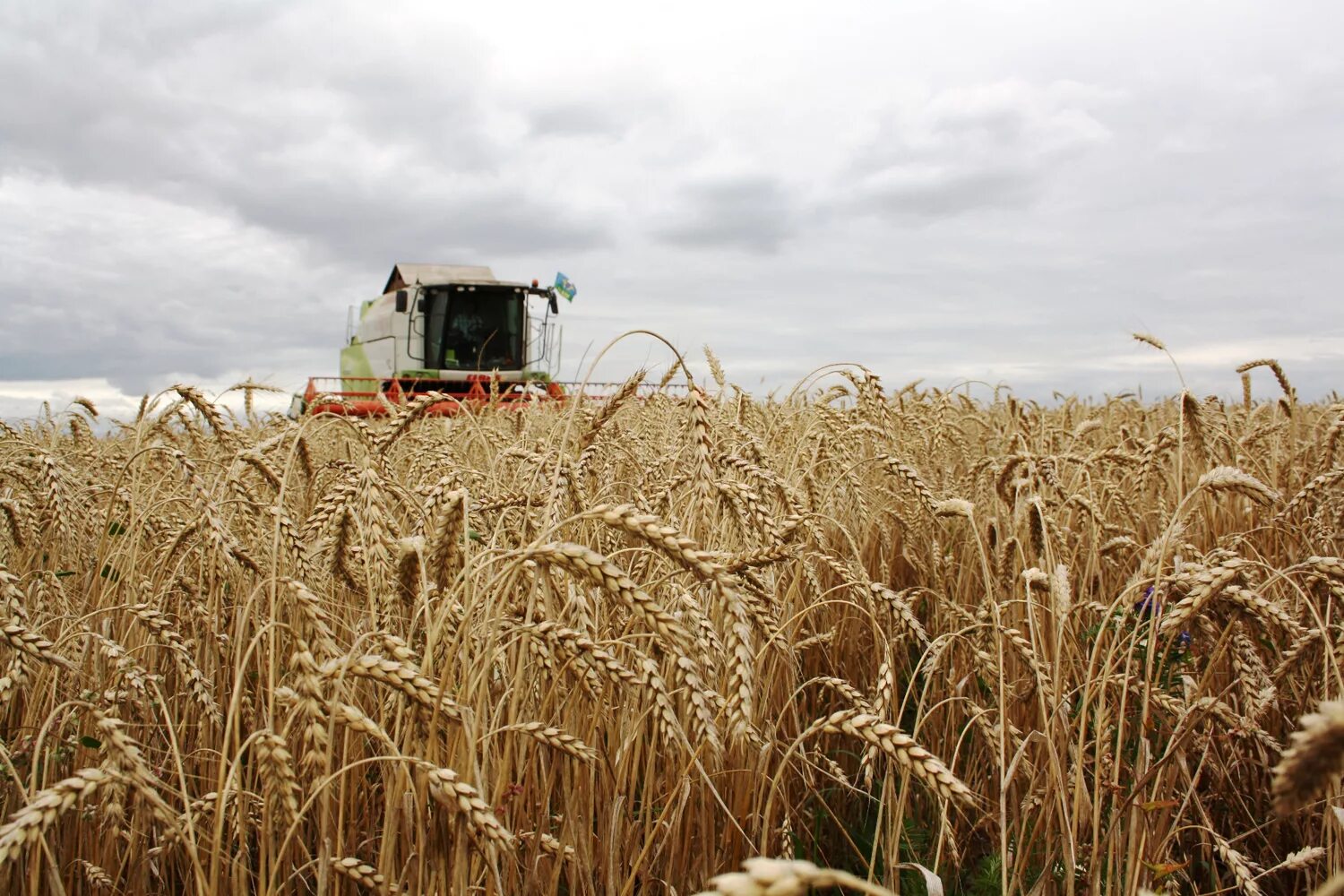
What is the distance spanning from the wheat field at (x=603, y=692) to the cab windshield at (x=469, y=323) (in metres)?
15.1

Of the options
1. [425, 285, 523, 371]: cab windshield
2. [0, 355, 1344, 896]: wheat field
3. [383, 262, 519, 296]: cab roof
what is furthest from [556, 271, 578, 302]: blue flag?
[0, 355, 1344, 896]: wheat field

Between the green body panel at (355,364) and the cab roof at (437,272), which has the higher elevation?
the cab roof at (437,272)

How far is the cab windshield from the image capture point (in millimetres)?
17875

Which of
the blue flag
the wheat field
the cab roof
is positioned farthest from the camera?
the cab roof

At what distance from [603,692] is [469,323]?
17.1m

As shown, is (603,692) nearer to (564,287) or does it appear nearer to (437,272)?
(564,287)

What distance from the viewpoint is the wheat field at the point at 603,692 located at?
4.40 ft

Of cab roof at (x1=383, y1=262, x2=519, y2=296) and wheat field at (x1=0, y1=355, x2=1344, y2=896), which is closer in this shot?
wheat field at (x1=0, y1=355, x2=1344, y2=896)

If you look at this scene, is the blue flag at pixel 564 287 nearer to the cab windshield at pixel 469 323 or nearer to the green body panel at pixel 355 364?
the cab windshield at pixel 469 323

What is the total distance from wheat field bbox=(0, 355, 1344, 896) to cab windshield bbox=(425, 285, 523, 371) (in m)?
15.1

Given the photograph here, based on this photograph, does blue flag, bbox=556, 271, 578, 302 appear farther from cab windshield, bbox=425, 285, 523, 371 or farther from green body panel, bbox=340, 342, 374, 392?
green body panel, bbox=340, 342, 374, 392

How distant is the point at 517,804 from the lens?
176 centimetres

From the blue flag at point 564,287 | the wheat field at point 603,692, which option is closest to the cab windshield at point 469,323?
the blue flag at point 564,287

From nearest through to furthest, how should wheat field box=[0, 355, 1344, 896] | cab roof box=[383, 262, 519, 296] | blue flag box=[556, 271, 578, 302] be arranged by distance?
wheat field box=[0, 355, 1344, 896], blue flag box=[556, 271, 578, 302], cab roof box=[383, 262, 519, 296]
